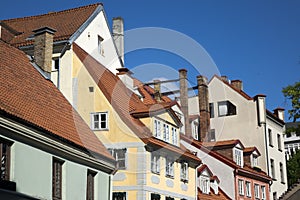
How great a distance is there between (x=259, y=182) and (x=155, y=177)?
18.6m

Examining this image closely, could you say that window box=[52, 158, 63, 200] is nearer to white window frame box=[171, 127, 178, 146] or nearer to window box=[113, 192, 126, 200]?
window box=[113, 192, 126, 200]

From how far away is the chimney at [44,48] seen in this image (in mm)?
31344

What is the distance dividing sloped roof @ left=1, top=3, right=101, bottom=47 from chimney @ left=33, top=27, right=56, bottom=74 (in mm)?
4474

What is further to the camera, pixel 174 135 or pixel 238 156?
pixel 238 156

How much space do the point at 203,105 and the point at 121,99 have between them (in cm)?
1985

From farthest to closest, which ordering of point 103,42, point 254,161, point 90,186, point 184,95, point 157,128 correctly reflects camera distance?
point 184,95
point 254,161
point 103,42
point 157,128
point 90,186

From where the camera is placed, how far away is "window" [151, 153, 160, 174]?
35250mm

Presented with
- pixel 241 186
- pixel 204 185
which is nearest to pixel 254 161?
pixel 241 186

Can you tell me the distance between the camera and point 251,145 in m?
54.2

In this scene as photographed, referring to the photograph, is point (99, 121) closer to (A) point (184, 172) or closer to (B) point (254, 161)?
(A) point (184, 172)

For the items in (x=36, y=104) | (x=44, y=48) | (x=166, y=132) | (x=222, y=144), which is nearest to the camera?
(x=36, y=104)

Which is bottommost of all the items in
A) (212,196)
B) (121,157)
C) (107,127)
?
(212,196)

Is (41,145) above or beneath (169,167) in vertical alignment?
beneath

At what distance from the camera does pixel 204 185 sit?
44406 mm
